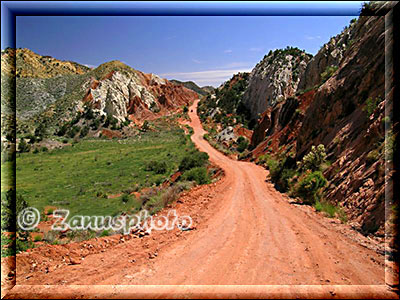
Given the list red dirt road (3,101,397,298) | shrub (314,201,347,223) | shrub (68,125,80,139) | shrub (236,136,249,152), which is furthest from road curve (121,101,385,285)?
shrub (68,125,80,139)

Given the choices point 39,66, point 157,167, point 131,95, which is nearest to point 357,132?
point 157,167

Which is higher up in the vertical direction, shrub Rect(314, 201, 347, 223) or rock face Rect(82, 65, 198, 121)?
rock face Rect(82, 65, 198, 121)

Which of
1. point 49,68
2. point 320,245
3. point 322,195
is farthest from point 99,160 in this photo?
point 49,68

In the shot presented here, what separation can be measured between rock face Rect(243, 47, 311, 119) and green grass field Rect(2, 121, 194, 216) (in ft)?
59.7

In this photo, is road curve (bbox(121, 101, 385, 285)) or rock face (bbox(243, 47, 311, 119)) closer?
road curve (bbox(121, 101, 385, 285))

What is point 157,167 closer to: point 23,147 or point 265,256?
point 265,256

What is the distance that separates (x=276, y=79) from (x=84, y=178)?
35.0 metres

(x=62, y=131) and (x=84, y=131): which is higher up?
(x=84, y=131)

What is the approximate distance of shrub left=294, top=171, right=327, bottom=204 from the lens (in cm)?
950

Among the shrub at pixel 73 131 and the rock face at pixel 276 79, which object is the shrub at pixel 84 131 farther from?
the rock face at pixel 276 79

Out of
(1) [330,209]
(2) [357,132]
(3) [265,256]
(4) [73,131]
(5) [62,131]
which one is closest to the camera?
(3) [265,256]

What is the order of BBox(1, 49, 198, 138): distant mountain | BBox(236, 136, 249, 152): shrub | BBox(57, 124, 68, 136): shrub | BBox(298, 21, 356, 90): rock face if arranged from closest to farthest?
BBox(298, 21, 356, 90): rock face, BBox(236, 136, 249, 152): shrub, BBox(57, 124, 68, 136): shrub, BBox(1, 49, 198, 138): distant mountain

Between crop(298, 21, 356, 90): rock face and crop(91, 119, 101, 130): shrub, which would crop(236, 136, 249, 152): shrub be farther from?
crop(91, 119, 101, 130): shrub

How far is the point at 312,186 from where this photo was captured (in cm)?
973
